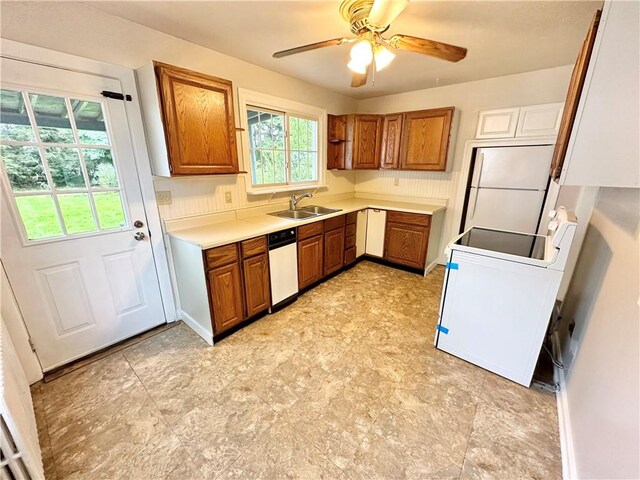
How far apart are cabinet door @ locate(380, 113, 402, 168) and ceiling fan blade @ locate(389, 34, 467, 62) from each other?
1880 mm

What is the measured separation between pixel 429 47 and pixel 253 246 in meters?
1.84

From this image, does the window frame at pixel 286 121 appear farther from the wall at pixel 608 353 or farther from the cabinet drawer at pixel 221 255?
the wall at pixel 608 353

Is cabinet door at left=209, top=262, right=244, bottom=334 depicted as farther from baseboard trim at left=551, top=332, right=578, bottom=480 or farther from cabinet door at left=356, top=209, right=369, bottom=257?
baseboard trim at left=551, top=332, right=578, bottom=480

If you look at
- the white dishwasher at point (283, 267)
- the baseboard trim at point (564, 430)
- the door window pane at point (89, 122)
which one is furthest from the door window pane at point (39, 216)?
the baseboard trim at point (564, 430)

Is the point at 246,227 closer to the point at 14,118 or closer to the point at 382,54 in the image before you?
the point at 14,118

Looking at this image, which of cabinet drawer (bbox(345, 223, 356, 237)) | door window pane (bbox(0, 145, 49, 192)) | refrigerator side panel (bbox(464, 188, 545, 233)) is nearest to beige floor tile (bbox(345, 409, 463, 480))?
cabinet drawer (bbox(345, 223, 356, 237))

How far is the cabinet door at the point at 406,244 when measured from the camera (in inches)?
131

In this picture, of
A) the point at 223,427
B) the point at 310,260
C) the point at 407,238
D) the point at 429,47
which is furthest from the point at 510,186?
the point at 223,427

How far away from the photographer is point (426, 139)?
3.21 meters

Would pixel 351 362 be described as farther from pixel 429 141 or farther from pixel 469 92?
pixel 469 92

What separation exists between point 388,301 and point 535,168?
220 centimetres

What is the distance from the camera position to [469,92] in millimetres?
3109

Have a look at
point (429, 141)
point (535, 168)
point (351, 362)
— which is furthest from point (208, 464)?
point (535, 168)

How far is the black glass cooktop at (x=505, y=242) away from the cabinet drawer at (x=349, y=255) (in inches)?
62.4
